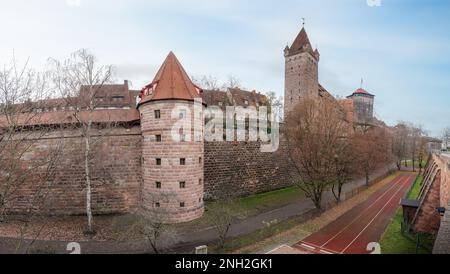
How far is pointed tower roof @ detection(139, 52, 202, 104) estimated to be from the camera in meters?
16.7

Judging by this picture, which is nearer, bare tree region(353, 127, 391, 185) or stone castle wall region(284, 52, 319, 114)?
bare tree region(353, 127, 391, 185)

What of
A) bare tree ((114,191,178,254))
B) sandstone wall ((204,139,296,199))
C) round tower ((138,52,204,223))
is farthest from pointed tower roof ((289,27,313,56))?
bare tree ((114,191,178,254))

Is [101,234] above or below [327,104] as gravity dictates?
below

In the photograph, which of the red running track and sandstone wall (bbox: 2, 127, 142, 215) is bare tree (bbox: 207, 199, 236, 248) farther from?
sandstone wall (bbox: 2, 127, 142, 215)

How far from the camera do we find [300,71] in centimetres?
4706

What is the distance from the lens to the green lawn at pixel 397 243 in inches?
516

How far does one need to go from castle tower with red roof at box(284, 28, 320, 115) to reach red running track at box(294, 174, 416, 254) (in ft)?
82.8

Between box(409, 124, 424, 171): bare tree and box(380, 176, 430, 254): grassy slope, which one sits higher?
box(409, 124, 424, 171): bare tree

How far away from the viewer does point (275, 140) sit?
2814cm

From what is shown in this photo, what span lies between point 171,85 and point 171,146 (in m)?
3.71

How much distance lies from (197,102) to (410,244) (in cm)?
1387

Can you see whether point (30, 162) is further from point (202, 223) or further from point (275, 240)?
point (275, 240)

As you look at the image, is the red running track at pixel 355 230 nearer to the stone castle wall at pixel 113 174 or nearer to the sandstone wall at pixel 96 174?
the stone castle wall at pixel 113 174

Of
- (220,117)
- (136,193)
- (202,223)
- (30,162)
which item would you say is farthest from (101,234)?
(220,117)
